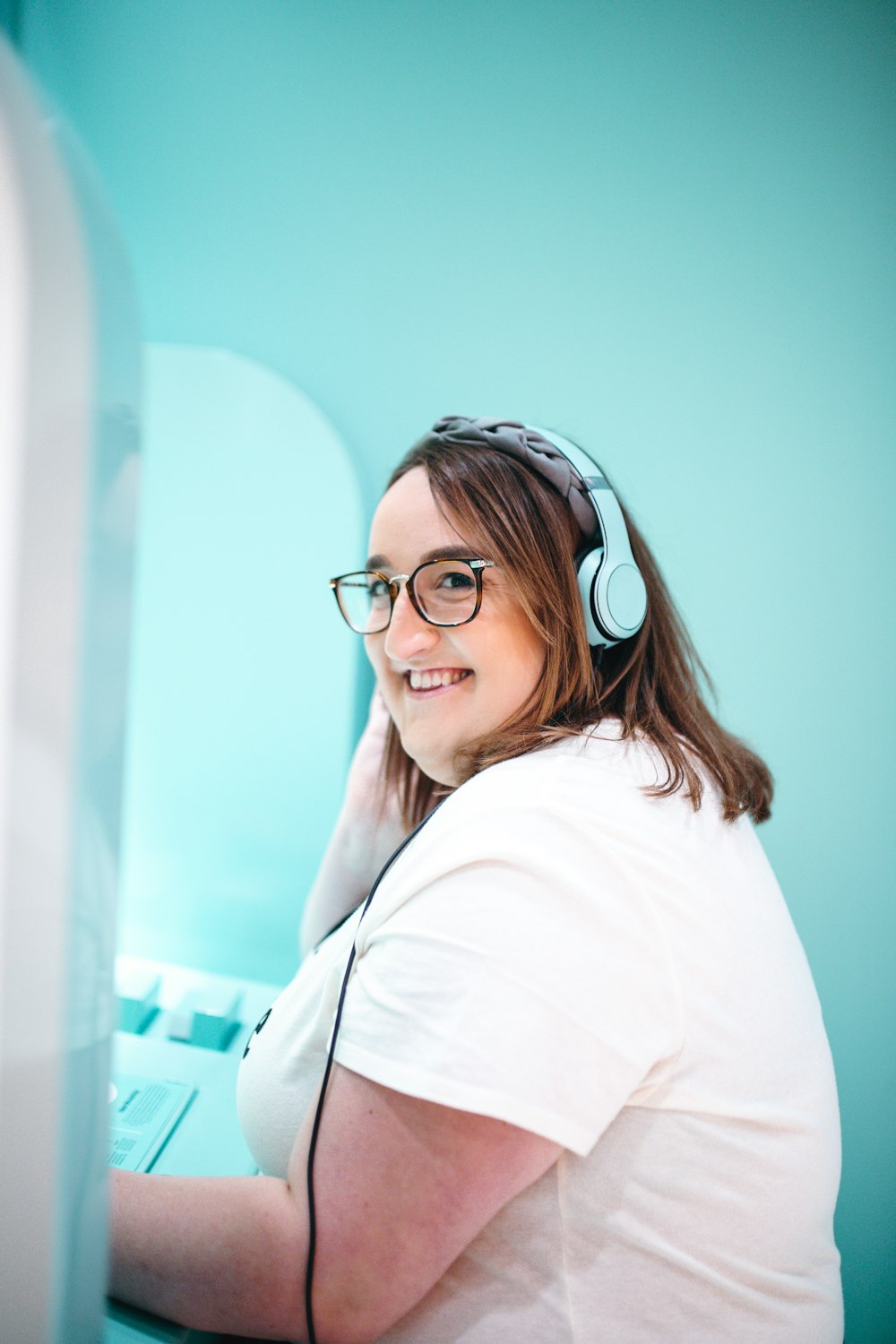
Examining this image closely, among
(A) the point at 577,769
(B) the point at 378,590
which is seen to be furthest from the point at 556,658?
(B) the point at 378,590

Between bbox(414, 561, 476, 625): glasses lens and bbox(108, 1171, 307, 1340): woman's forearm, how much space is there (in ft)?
1.99

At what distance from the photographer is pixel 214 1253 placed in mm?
684

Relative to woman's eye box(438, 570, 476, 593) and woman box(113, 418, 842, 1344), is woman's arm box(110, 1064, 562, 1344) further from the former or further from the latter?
woman's eye box(438, 570, 476, 593)

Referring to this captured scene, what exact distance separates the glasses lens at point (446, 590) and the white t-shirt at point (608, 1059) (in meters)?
0.27

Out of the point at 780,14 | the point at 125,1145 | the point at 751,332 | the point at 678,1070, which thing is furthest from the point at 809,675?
the point at 125,1145

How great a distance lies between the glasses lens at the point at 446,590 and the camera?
0.98 metres

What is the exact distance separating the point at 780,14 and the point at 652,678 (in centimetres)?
106

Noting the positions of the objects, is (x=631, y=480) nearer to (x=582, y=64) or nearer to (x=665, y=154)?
(x=665, y=154)

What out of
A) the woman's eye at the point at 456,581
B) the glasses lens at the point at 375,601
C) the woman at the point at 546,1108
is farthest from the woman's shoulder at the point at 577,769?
the glasses lens at the point at 375,601

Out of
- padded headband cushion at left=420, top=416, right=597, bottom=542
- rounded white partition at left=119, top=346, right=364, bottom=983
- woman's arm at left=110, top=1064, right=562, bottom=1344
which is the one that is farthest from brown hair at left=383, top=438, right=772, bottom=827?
rounded white partition at left=119, top=346, right=364, bottom=983

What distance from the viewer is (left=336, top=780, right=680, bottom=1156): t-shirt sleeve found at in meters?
0.59

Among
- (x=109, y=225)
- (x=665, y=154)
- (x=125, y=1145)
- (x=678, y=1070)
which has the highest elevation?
(x=665, y=154)

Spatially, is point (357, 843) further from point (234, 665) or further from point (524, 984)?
point (524, 984)

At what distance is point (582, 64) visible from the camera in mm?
1329
